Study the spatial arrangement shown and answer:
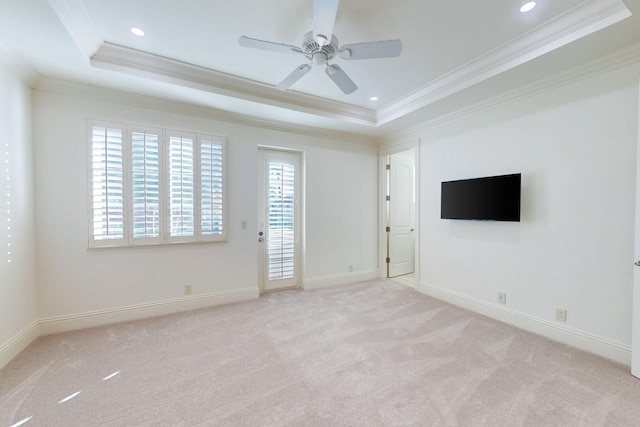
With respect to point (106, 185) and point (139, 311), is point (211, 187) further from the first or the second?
point (139, 311)

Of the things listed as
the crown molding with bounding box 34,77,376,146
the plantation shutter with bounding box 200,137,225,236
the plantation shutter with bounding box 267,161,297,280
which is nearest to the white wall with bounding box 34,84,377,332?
the crown molding with bounding box 34,77,376,146

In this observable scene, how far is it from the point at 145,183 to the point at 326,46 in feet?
8.42

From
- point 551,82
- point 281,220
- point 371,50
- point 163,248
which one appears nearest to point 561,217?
point 551,82

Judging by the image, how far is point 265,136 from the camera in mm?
3889

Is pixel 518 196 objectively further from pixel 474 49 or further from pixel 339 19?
pixel 339 19

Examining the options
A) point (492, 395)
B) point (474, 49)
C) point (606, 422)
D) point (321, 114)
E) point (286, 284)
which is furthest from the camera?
point (286, 284)

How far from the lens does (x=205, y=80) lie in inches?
115

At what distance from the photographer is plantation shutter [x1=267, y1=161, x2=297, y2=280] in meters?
4.10

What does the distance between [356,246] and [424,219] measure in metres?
1.28

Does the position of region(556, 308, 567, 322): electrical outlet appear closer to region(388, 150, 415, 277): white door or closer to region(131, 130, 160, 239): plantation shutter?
region(388, 150, 415, 277): white door

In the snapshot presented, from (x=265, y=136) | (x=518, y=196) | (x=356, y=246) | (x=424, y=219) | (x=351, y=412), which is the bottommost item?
(x=351, y=412)

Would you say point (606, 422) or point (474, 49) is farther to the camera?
point (474, 49)

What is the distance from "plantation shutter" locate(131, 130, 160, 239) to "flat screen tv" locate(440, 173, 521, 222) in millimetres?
3781

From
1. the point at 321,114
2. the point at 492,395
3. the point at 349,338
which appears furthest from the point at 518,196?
the point at 321,114
